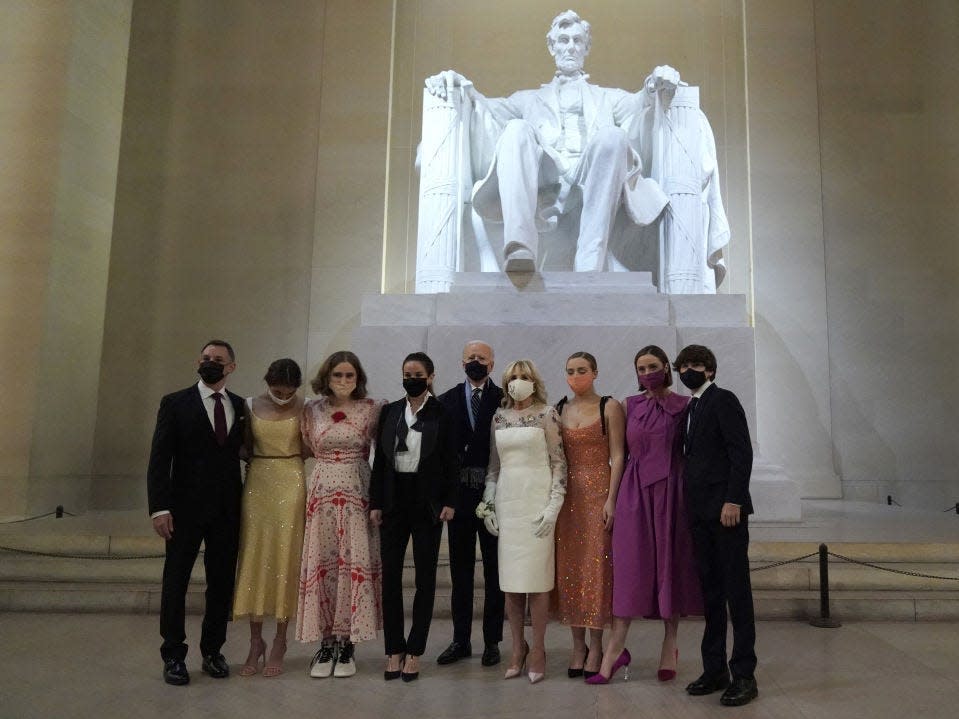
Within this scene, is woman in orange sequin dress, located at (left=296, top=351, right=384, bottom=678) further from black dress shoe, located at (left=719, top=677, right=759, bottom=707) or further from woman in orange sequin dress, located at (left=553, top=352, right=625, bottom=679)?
black dress shoe, located at (left=719, top=677, right=759, bottom=707)

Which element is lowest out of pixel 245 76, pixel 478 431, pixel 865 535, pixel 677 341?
pixel 865 535

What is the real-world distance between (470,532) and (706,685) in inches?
45.9

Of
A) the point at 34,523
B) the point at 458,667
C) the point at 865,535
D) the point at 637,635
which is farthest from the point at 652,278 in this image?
the point at 34,523

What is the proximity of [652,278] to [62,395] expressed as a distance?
5.26 metres

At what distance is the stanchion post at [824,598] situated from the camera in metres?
4.08

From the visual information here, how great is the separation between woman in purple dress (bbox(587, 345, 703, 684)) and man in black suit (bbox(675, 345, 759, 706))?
0.10 metres

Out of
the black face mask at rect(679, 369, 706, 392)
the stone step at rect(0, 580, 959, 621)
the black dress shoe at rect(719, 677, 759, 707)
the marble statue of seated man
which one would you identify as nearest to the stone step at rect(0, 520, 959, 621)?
the stone step at rect(0, 580, 959, 621)

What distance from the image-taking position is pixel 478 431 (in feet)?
11.9

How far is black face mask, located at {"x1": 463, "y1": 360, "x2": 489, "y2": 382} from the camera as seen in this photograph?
12.2 ft

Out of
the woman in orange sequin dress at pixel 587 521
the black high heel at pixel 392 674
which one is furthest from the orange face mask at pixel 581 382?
the black high heel at pixel 392 674

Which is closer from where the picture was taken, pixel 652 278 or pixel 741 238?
pixel 652 278

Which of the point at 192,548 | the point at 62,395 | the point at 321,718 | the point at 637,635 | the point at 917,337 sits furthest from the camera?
the point at 917,337

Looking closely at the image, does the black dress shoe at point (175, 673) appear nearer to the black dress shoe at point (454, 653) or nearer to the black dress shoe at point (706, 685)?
the black dress shoe at point (454, 653)

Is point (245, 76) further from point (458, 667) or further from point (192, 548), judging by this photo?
point (458, 667)
